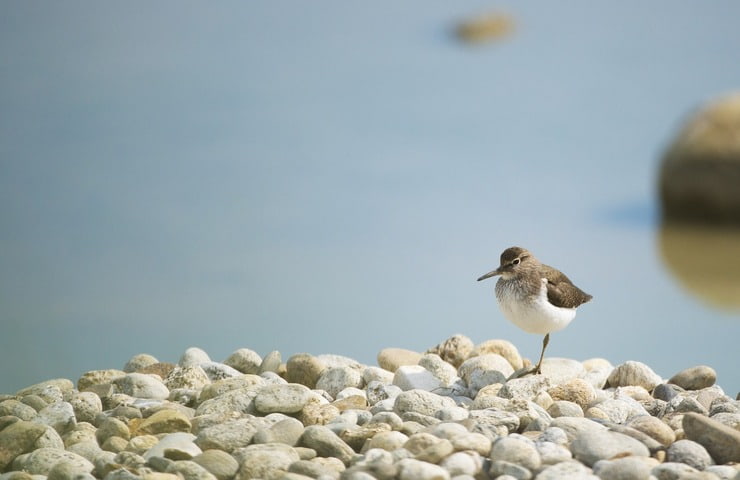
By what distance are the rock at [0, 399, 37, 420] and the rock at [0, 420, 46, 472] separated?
1.12 ft

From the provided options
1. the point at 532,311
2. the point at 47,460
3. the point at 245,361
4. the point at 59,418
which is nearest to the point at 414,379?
the point at 532,311

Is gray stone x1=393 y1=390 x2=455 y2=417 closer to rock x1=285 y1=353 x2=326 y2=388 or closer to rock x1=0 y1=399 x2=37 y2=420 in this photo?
rock x1=285 y1=353 x2=326 y2=388

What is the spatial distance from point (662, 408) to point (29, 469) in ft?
9.96

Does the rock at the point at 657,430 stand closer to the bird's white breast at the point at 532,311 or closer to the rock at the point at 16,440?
the bird's white breast at the point at 532,311

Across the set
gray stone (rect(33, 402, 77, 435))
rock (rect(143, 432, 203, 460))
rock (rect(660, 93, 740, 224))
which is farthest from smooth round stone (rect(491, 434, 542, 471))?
rock (rect(660, 93, 740, 224))

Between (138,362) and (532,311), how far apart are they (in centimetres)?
259

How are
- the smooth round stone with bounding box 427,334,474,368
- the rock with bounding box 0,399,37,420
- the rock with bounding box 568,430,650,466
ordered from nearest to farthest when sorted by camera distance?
the rock with bounding box 568,430,650,466, the rock with bounding box 0,399,37,420, the smooth round stone with bounding box 427,334,474,368

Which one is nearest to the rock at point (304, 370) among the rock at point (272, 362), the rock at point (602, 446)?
the rock at point (272, 362)

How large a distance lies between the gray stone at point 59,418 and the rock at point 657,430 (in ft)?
8.60

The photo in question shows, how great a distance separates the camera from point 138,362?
5.36 metres

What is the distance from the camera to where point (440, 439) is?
10.3 feet

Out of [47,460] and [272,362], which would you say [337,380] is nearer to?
[272,362]

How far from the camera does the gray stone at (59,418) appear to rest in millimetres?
3896

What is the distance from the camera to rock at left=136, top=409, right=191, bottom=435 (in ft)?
12.3
